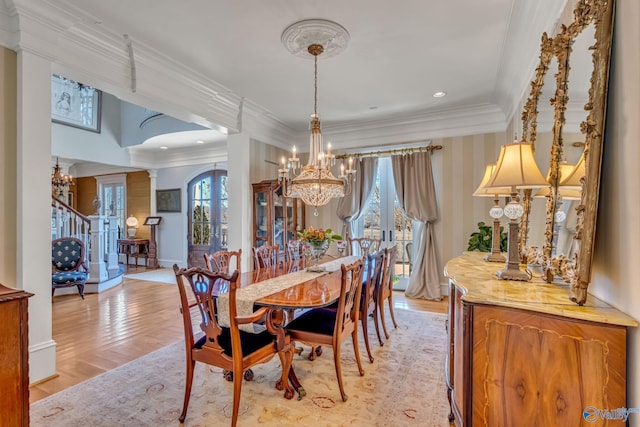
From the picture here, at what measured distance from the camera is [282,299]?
214cm

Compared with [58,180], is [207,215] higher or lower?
lower

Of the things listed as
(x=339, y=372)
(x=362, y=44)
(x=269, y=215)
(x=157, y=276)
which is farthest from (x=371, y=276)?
(x=157, y=276)

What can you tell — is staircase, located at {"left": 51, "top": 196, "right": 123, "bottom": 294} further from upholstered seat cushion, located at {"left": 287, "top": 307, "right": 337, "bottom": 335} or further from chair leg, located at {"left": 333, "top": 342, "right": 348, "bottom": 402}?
chair leg, located at {"left": 333, "top": 342, "right": 348, "bottom": 402}

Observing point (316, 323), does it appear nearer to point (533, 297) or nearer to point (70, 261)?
point (533, 297)

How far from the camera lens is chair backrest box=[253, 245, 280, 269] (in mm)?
3519

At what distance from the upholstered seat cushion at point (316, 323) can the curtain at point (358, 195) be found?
3016 mm

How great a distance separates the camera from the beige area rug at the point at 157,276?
6.41 meters

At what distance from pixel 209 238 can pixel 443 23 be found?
6565 mm

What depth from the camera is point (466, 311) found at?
1.44 m

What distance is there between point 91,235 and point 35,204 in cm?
387

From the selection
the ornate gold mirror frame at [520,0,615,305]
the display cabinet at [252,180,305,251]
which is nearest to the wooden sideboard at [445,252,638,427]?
the ornate gold mirror frame at [520,0,615,305]

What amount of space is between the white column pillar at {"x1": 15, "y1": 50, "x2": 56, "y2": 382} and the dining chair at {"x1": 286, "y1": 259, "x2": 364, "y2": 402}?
193 centimetres

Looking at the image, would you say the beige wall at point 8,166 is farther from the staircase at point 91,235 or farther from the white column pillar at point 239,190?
the staircase at point 91,235

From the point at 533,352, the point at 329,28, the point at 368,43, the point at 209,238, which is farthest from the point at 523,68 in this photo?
the point at 209,238
